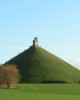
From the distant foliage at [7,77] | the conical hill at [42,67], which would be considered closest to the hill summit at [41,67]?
the conical hill at [42,67]

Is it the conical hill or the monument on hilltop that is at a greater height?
the monument on hilltop

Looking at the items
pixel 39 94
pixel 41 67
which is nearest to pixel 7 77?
pixel 39 94

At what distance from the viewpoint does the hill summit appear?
13751 centimetres

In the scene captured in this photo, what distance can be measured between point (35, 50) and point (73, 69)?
665 inches

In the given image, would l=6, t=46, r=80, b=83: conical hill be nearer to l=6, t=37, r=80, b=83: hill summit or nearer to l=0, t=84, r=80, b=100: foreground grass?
l=6, t=37, r=80, b=83: hill summit

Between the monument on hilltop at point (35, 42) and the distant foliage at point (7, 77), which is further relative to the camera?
the monument on hilltop at point (35, 42)

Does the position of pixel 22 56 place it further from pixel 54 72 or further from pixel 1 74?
pixel 1 74

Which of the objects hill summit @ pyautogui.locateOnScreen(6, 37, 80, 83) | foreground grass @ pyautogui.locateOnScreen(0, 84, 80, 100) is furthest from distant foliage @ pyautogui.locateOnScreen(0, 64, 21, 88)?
hill summit @ pyautogui.locateOnScreen(6, 37, 80, 83)

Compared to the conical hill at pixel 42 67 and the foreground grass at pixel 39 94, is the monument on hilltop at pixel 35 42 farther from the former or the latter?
the foreground grass at pixel 39 94

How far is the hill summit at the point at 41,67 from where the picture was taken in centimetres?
13751

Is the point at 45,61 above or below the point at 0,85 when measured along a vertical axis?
above

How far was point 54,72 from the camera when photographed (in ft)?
466

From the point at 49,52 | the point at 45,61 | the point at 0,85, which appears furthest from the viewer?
the point at 49,52

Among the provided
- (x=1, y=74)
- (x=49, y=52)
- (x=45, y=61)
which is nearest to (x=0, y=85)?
(x=1, y=74)
